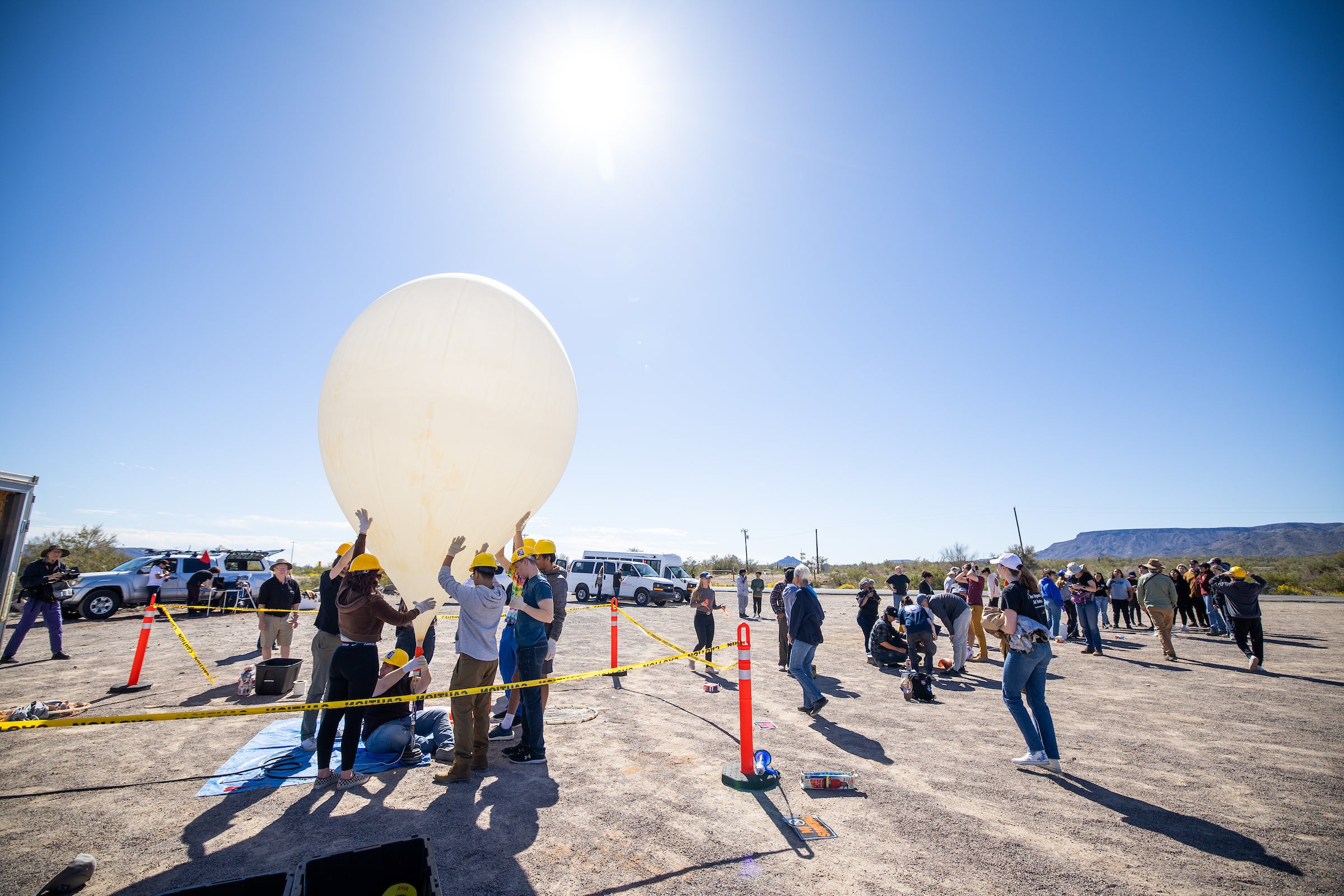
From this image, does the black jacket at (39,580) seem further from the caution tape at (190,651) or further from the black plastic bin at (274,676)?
the black plastic bin at (274,676)

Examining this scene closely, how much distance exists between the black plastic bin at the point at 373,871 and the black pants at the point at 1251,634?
12.2 meters

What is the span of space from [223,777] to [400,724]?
4.29 feet

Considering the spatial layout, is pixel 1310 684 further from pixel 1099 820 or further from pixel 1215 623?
pixel 1099 820

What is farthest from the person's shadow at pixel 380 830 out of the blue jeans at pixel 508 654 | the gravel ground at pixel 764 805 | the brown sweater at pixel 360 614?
the blue jeans at pixel 508 654

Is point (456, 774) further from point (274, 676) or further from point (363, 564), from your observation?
point (274, 676)

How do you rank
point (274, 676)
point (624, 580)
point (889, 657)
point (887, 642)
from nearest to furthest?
point (274, 676), point (887, 642), point (889, 657), point (624, 580)

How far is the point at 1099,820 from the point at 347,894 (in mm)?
4861

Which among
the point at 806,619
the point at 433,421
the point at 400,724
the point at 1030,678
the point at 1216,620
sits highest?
the point at 433,421

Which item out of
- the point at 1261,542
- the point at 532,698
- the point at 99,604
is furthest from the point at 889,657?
the point at 1261,542

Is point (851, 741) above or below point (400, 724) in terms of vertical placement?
below

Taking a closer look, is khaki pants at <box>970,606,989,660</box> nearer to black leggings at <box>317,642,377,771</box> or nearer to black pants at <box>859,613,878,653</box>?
black pants at <box>859,613,878,653</box>

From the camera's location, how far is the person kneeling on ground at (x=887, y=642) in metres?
9.39

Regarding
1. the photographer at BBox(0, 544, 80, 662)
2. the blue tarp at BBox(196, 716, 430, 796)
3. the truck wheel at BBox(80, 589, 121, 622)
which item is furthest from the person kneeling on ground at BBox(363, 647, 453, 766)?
the truck wheel at BBox(80, 589, 121, 622)

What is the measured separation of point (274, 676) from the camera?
6.61 meters
